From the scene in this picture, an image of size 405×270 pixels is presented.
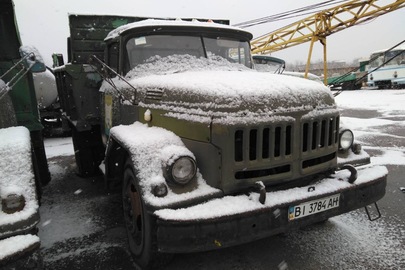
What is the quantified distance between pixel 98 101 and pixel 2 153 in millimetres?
2940

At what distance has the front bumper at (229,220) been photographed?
241 centimetres

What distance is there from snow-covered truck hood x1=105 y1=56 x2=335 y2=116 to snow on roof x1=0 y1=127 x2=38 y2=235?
1323 millimetres

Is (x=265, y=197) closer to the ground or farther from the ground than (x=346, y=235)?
farther from the ground

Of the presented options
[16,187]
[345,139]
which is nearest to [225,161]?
[16,187]

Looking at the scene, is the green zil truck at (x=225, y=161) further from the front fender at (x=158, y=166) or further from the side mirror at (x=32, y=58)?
the side mirror at (x=32, y=58)

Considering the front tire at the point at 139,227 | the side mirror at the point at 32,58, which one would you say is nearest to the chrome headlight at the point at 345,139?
the front tire at the point at 139,227

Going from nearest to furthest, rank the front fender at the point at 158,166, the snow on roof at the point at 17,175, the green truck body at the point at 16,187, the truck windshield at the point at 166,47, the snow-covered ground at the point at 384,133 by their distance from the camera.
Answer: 1. the green truck body at the point at 16,187
2. the snow on roof at the point at 17,175
3. the front fender at the point at 158,166
4. the truck windshield at the point at 166,47
5. the snow-covered ground at the point at 384,133

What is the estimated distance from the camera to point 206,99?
2.80m

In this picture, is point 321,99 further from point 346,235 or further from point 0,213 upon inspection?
point 0,213

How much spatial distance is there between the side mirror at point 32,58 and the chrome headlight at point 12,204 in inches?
74.4

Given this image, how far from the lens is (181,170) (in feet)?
8.66

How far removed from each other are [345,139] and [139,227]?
246 centimetres

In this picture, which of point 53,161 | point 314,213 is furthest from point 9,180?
point 53,161

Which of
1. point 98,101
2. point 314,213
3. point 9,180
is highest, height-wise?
point 98,101
